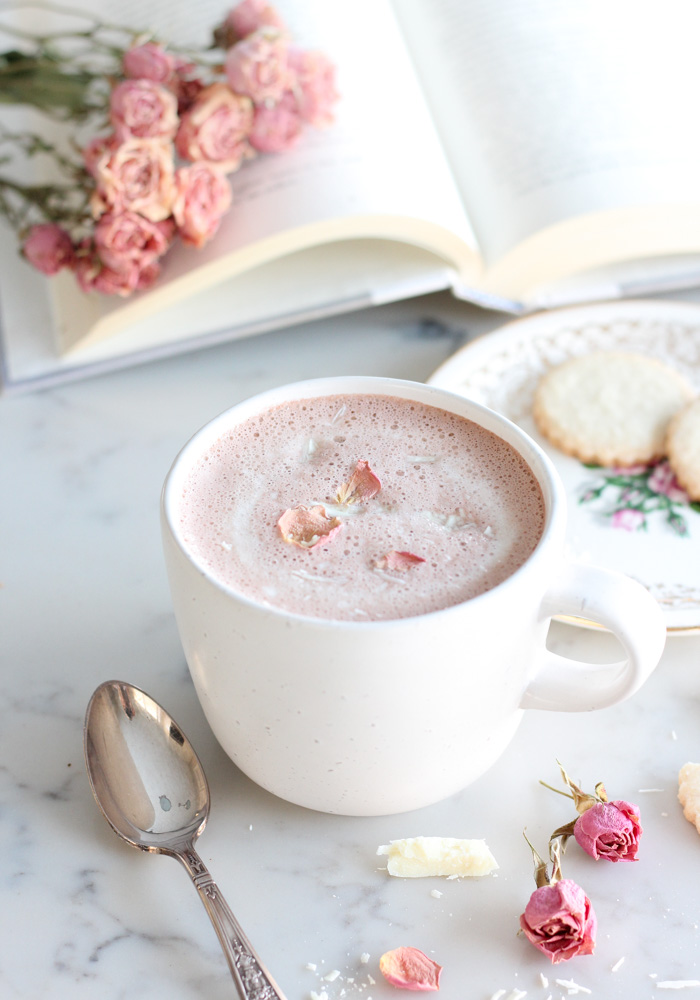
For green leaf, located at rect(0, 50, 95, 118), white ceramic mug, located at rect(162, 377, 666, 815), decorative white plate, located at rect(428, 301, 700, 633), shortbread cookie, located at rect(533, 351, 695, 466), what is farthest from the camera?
green leaf, located at rect(0, 50, 95, 118)

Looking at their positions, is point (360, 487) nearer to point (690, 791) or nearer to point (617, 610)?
point (617, 610)

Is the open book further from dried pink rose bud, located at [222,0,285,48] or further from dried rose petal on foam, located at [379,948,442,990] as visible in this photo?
dried rose petal on foam, located at [379,948,442,990]

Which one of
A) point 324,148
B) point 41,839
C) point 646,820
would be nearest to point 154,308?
point 324,148

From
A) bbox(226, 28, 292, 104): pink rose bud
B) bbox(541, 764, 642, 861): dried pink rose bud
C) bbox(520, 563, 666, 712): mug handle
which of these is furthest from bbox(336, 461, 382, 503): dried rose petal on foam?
bbox(226, 28, 292, 104): pink rose bud

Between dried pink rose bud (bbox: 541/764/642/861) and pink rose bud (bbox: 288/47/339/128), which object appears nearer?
dried pink rose bud (bbox: 541/764/642/861)

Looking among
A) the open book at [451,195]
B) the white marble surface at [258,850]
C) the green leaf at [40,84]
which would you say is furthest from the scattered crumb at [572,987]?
the green leaf at [40,84]

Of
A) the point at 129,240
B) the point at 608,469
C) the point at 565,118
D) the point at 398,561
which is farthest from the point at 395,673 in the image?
the point at 565,118
